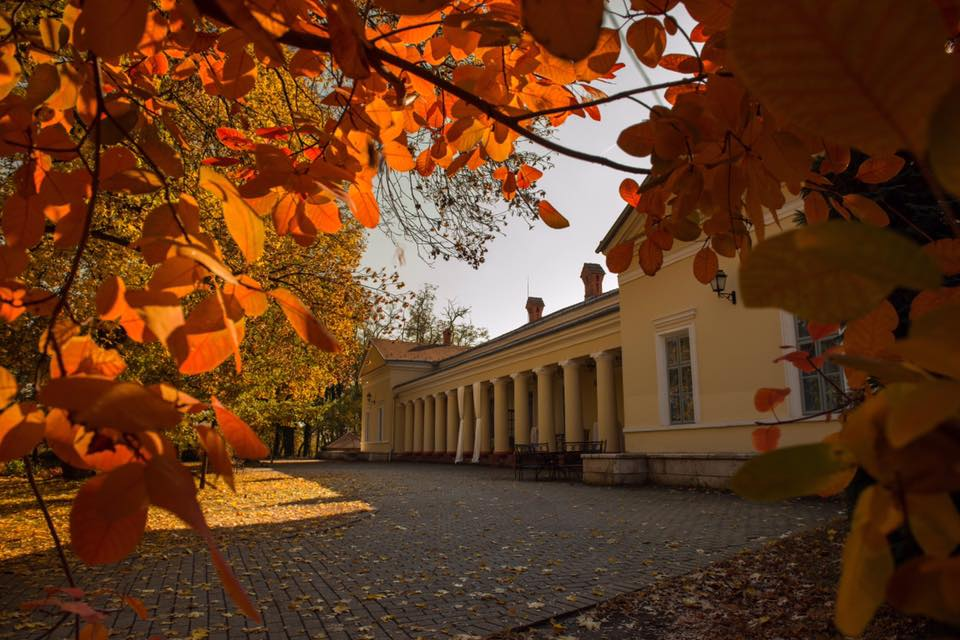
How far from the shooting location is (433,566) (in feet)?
20.8

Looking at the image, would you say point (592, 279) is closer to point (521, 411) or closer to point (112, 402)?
point (521, 411)

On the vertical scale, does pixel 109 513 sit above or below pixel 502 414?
below

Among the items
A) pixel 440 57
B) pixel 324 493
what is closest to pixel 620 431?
pixel 324 493

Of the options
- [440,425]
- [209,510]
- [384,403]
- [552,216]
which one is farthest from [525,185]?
[384,403]

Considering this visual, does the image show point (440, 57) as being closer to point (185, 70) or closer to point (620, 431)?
point (185, 70)

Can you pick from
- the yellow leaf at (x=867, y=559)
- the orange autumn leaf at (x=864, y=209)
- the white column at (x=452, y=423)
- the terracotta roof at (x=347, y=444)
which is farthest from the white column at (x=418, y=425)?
the yellow leaf at (x=867, y=559)

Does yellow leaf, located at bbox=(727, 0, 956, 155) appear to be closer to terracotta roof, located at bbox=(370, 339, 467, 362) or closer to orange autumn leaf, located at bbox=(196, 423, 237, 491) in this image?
orange autumn leaf, located at bbox=(196, 423, 237, 491)

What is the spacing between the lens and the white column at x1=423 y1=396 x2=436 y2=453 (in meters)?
33.1

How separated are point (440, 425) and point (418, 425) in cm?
346

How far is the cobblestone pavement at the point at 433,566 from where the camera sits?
4.55 metres

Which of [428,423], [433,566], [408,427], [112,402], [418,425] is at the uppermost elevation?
[112,402]

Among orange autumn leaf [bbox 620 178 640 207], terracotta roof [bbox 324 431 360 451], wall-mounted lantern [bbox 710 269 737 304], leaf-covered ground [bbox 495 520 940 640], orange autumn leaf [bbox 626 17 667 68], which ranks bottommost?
terracotta roof [bbox 324 431 360 451]

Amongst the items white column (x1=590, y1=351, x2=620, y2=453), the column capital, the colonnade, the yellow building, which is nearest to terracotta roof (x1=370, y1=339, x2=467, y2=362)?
the colonnade

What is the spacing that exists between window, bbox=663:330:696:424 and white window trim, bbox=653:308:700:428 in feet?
0.24
